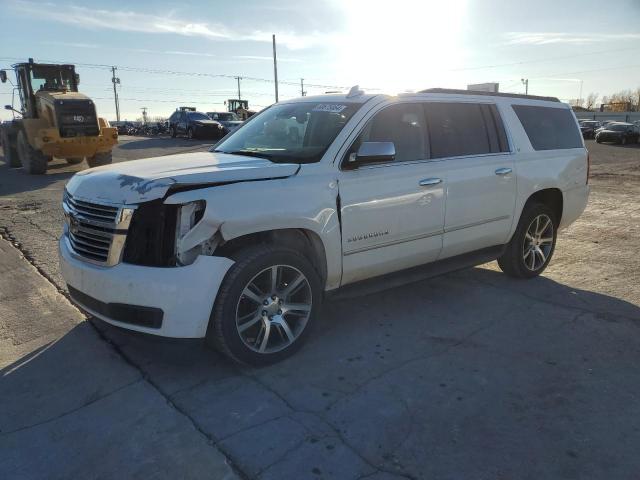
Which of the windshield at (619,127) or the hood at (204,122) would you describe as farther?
the windshield at (619,127)

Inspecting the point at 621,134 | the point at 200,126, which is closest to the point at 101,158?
the point at 200,126

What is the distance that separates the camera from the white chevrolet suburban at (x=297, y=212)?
3.11 metres

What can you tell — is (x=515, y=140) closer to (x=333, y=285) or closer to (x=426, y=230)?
(x=426, y=230)

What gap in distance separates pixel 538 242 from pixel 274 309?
11.0 ft

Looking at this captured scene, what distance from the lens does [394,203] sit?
157 inches

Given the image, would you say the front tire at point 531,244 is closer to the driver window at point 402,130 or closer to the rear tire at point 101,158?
the driver window at point 402,130

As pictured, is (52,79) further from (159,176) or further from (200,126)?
(200,126)

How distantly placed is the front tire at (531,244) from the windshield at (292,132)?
2.37 meters

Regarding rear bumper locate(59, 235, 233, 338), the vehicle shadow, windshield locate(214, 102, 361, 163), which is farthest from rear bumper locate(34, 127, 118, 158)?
rear bumper locate(59, 235, 233, 338)

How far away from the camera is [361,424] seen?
286cm

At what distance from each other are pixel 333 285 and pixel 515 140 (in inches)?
101

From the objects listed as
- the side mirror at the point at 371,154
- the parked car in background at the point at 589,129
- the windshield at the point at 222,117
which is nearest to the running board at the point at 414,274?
the side mirror at the point at 371,154

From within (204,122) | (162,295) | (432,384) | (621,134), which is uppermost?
(204,122)

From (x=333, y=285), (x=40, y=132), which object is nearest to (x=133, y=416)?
(x=333, y=285)
